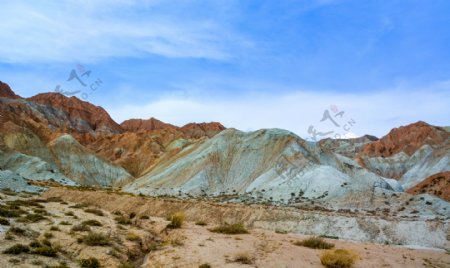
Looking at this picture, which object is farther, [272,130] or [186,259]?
[272,130]

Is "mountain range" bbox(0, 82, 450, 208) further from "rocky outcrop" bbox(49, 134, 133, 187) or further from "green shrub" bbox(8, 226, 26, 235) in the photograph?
"green shrub" bbox(8, 226, 26, 235)

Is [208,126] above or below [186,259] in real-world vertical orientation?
above

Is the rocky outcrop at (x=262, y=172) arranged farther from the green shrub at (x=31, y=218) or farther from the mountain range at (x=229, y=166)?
the green shrub at (x=31, y=218)

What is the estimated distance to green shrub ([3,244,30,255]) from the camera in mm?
13596

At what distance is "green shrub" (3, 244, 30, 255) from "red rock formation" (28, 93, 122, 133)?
531 ft

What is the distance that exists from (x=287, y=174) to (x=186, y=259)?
55.0 m

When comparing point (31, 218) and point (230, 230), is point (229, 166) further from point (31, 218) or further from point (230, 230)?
point (31, 218)

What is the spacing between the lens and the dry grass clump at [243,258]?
48.1ft

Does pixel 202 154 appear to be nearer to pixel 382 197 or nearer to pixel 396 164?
pixel 382 197

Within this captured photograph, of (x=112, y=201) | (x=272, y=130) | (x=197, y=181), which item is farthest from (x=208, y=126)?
(x=112, y=201)

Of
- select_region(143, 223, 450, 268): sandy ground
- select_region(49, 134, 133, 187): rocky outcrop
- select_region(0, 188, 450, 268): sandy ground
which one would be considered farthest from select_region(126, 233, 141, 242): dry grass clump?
select_region(49, 134, 133, 187): rocky outcrop

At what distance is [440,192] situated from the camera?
219ft

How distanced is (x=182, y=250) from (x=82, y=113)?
175 metres

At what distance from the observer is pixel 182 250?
637 inches
